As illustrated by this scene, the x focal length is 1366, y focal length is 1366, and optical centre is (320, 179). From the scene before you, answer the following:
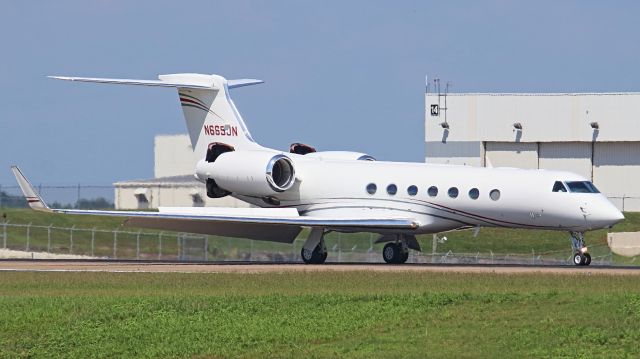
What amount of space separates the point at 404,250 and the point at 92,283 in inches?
464

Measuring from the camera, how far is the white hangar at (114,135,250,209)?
3270 inches

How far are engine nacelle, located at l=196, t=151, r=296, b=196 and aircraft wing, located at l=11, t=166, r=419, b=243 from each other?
855mm

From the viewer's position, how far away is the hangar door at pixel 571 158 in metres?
65.6

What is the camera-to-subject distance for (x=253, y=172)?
36.9m

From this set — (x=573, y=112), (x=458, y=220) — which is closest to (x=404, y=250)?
(x=458, y=220)

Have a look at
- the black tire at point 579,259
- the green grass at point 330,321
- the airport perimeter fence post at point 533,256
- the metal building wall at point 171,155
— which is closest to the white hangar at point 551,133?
the airport perimeter fence post at point 533,256

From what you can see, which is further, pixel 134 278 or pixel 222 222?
pixel 222 222

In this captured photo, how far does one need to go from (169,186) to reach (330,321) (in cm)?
6721

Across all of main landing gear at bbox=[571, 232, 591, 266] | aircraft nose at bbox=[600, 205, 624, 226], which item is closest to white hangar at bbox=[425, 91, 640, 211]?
main landing gear at bbox=[571, 232, 591, 266]

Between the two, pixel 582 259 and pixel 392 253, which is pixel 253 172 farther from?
pixel 582 259

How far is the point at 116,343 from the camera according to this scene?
18234 millimetres

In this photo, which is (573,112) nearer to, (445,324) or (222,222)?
(222,222)

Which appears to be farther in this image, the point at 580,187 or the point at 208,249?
the point at 208,249

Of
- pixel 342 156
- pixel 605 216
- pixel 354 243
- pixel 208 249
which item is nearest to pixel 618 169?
pixel 354 243
